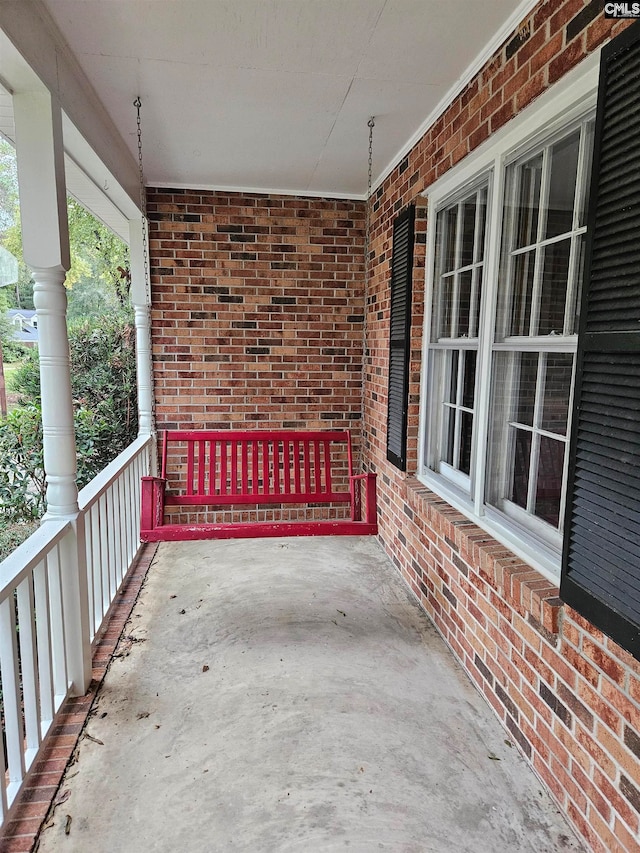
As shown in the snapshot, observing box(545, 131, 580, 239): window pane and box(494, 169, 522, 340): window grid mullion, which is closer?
box(545, 131, 580, 239): window pane

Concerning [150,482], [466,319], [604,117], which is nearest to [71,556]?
[150,482]

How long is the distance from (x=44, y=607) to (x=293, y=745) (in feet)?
3.74

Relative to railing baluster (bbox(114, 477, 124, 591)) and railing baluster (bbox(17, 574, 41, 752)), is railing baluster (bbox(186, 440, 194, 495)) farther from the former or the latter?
railing baluster (bbox(17, 574, 41, 752))

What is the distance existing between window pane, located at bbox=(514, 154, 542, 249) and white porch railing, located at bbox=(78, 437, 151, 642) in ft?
7.76

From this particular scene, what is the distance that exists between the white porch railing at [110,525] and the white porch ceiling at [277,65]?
2095mm

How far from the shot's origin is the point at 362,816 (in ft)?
5.47

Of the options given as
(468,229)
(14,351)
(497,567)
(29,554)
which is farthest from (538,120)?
(14,351)

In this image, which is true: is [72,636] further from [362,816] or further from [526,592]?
[526,592]

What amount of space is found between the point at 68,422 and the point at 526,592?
204 cm

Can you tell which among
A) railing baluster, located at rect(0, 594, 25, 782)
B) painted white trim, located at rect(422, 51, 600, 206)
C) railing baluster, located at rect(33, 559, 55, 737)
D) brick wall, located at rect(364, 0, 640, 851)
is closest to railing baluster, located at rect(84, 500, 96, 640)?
railing baluster, located at rect(33, 559, 55, 737)

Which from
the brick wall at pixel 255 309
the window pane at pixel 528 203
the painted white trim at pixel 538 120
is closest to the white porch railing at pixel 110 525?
the brick wall at pixel 255 309

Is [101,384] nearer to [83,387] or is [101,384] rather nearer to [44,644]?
[83,387]

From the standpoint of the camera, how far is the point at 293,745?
1966 millimetres

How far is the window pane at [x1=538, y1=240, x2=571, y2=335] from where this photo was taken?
1.95 meters
